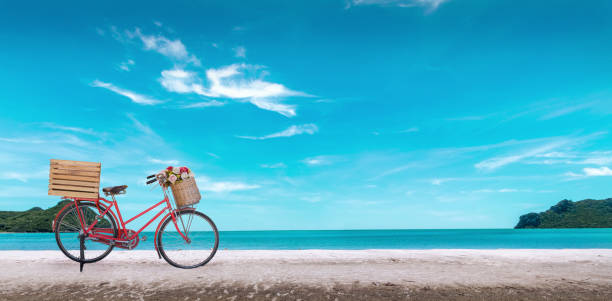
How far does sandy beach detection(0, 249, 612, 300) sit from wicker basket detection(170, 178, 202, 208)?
4.44ft

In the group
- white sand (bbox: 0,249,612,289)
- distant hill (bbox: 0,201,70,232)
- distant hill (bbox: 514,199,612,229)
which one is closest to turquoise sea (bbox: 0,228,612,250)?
distant hill (bbox: 0,201,70,232)

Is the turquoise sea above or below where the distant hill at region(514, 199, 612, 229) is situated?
below

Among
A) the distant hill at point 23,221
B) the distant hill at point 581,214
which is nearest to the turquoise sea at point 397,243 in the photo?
the distant hill at point 23,221

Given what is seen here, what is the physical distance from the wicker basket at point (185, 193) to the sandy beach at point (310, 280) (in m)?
1.35

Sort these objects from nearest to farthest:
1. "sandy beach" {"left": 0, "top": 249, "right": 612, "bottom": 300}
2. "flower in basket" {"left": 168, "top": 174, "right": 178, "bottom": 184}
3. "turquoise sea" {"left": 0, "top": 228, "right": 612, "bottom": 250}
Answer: "sandy beach" {"left": 0, "top": 249, "right": 612, "bottom": 300}, "flower in basket" {"left": 168, "top": 174, "right": 178, "bottom": 184}, "turquoise sea" {"left": 0, "top": 228, "right": 612, "bottom": 250}

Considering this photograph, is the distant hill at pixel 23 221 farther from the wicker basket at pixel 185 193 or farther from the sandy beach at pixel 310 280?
the wicker basket at pixel 185 193

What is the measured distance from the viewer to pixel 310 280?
6871 millimetres

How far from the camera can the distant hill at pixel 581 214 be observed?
5162 inches

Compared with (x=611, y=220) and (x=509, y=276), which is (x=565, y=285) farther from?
(x=611, y=220)

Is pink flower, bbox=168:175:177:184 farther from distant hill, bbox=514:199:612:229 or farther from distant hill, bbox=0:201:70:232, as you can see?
distant hill, bbox=514:199:612:229

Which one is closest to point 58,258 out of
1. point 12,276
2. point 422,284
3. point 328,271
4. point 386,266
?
point 12,276

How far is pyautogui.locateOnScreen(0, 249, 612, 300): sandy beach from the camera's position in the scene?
229 inches

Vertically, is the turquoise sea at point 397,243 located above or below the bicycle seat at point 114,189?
below

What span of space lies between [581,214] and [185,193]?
161348mm
